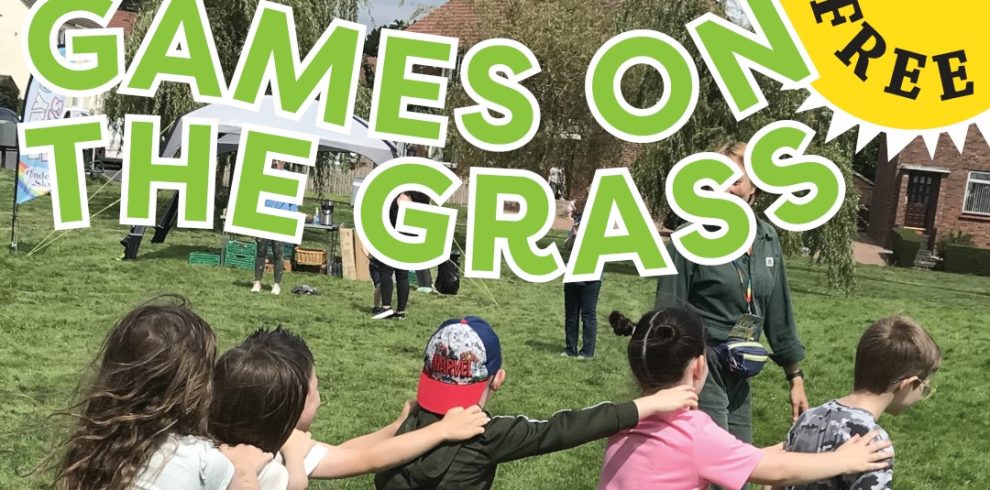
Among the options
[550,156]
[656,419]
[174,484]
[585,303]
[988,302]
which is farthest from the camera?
Answer: [550,156]

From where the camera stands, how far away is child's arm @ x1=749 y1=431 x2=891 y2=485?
273cm

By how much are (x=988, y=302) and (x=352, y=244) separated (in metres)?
14.0

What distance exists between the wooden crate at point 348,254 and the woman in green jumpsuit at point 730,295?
10.6 metres

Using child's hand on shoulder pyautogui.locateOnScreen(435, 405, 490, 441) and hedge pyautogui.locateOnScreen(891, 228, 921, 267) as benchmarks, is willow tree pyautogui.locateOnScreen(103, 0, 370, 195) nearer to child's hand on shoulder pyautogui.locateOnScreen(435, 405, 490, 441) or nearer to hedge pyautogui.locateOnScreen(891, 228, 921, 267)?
child's hand on shoulder pyautogui.locateOnScreen(435, 405, 490, 441)

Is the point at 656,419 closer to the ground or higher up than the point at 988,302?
higher up

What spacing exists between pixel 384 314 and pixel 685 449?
8586 millimetres

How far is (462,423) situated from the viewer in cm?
266

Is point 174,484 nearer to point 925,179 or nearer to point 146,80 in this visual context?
point 146,80

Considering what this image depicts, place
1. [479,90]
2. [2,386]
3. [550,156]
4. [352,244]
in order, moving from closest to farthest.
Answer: [2,386] < [479,90] < [352,244] < [550,156]

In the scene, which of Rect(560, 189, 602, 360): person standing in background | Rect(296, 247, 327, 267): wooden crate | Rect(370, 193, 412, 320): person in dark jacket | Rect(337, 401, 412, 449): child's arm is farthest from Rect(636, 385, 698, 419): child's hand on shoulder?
Rect(296, 247, 327, 267): wooden crate

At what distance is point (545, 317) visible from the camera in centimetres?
1234

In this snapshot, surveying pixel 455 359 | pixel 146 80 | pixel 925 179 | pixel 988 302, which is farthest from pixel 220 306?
pixel 925 179

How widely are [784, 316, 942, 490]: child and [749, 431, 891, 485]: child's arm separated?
10 centimetres

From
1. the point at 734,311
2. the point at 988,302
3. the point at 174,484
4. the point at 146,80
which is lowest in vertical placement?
the point at 988,302
